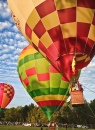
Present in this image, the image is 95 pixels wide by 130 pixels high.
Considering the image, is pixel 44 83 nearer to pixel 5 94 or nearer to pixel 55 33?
pixel 55 33

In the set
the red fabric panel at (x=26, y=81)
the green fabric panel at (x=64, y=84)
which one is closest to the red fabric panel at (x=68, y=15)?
the green fabric panel at (x=64, y=84)

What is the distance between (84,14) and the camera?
9984mm

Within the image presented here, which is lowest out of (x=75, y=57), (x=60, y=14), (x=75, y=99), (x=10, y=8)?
(x=75, y=99)

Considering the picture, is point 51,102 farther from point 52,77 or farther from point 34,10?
point 34,10

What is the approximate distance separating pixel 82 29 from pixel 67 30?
56 centimetres

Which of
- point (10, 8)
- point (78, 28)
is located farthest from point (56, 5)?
point (10, 8)

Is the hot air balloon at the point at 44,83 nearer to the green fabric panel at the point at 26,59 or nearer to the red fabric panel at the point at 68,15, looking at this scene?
the green fabric panel at the point at 26,59

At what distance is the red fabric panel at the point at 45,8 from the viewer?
33.2ft

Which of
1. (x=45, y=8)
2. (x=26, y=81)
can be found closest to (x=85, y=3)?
(x=45, y=8)

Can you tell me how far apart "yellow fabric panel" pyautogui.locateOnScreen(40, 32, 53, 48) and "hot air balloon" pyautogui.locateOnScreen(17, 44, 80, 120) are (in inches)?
213

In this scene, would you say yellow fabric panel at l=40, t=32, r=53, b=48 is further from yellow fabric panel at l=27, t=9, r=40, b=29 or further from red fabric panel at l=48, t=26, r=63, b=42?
yellow fabric panel at l=27, t=9, r=40, b=29

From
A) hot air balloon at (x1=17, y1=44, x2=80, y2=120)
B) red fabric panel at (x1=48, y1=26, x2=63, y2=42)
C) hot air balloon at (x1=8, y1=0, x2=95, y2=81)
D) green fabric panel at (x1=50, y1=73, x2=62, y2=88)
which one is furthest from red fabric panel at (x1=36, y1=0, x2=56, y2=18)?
green fabric panel at (x1=50, y1=73, x2=62, y2=88)

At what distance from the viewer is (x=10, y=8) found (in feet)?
40.4

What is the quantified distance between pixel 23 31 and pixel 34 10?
4.97 ft
